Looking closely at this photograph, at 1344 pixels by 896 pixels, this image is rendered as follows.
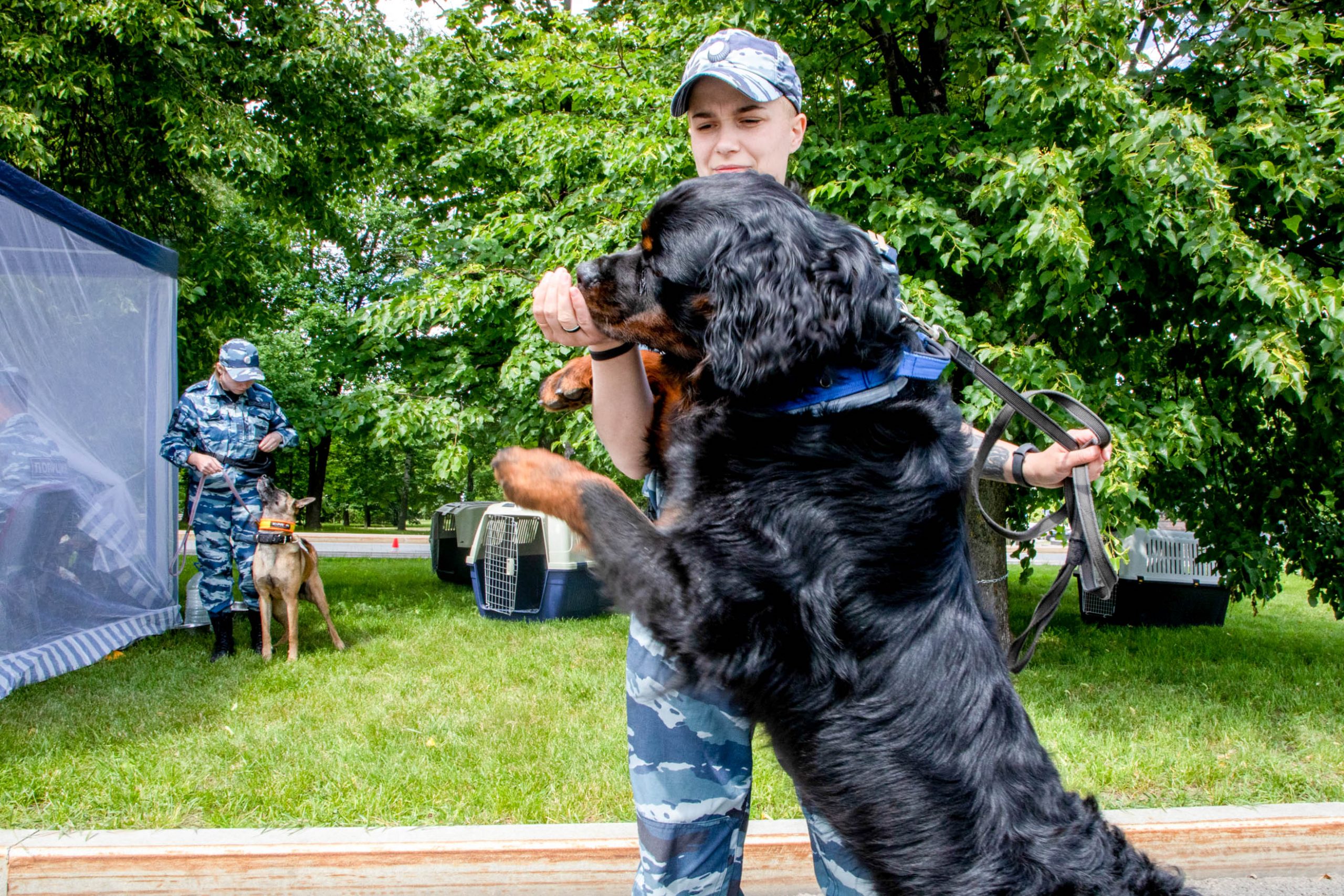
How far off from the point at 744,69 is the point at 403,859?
107 inches

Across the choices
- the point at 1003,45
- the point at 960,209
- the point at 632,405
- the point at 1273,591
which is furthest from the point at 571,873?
the point at 1273,591

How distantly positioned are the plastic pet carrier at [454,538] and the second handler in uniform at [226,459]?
4.29 m

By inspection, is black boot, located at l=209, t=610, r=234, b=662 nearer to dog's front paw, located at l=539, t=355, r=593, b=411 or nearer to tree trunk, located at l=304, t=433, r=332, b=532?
dog's front paw, located at l=539, t=355, r=593, b=411

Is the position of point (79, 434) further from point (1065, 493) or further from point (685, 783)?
point (1065, 493)

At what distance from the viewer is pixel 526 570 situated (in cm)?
812

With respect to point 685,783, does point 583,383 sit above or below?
above

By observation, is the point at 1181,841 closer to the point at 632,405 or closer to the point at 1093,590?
the point at 1093,590

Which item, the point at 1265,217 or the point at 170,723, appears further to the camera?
the point at 1265,217

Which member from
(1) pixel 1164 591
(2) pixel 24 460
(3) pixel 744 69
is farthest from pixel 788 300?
(1) pixel 1164 591

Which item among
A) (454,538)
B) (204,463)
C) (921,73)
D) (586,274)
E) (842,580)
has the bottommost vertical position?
(454,538)

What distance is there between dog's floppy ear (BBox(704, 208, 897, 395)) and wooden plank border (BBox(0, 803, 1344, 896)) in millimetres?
2200

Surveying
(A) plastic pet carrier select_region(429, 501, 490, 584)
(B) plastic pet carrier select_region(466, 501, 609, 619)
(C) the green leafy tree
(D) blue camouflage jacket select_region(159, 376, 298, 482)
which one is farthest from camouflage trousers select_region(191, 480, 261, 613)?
(A) plastic pet carrier select_region(429, 501, 490, 584)

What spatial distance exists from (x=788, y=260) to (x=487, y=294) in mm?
6171

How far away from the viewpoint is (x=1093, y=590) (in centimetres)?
176
